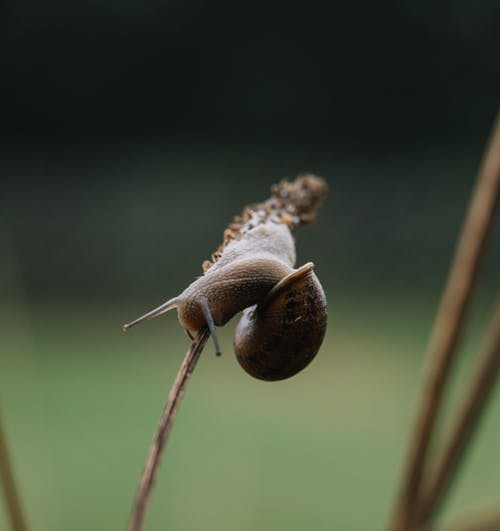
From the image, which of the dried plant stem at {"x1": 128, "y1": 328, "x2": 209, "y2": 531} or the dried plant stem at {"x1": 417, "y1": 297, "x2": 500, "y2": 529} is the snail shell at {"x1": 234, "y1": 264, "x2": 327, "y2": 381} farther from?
the dried plant stem at {"x1": 417, "y1": 297, "x2": 500, "y2": 529}

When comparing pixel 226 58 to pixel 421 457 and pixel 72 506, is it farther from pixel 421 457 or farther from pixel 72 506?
pixel 421 457

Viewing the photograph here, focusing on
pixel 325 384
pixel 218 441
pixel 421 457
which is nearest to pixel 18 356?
pixel 218 441

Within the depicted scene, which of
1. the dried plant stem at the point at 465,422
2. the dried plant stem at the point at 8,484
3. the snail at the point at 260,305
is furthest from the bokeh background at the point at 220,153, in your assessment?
the snail at the point at 260,305

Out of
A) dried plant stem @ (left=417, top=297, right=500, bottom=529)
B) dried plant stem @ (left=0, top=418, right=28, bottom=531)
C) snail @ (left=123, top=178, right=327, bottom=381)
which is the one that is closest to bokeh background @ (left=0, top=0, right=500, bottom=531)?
dried plant stem @ (left=417, top=297, right=500, bottom=529)

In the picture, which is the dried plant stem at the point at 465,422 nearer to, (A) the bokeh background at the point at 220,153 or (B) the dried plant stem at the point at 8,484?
(B) the dried plant stem at the point at 8,484

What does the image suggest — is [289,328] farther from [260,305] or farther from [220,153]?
[220,153]

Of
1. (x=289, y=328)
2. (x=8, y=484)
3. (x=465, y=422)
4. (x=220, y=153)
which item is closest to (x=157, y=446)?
(x=289, y=328)
